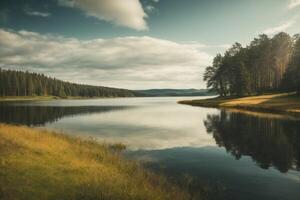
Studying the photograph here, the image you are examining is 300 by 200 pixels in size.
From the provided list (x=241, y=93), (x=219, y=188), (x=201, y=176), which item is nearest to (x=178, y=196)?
(x=219, y=188)

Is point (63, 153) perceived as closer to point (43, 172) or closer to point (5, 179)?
point (43, 172)

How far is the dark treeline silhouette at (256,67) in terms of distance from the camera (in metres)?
93.5

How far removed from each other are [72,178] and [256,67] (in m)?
99.4

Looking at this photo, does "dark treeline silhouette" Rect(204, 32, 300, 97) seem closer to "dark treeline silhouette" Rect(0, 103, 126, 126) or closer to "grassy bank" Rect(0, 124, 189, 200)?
"dark treeline silhouette" Rect(0, 103, 126, 126)

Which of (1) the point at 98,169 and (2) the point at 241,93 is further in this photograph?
(2) the point at 241,93

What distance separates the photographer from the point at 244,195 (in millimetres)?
13406

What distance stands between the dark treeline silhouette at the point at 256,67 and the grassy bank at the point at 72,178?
3241 inches

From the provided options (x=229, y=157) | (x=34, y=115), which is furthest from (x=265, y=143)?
(x=34, y=115)

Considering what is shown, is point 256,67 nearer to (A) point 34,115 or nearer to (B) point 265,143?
(A) point 34,115

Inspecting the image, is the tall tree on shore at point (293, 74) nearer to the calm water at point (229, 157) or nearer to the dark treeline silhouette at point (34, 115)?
the calm water at point (229, 157)

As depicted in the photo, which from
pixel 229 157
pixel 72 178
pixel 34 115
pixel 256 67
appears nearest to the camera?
pixel 72 178

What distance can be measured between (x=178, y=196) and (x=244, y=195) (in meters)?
3.50

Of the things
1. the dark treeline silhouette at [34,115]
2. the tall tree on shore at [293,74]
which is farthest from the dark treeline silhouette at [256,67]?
the dark treeline silhouette at [34,115]

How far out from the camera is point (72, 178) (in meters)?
13.0
